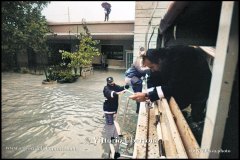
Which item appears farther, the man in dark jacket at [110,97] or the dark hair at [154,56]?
the man in dark jacket at [110,97]

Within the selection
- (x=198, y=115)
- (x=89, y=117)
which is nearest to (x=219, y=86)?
(x=198, y=115)

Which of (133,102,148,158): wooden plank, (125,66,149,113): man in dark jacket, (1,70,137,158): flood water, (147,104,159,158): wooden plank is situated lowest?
(1,70,137,158): flood water

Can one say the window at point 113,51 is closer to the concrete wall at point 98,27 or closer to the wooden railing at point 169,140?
the concrete wall at point 98,27

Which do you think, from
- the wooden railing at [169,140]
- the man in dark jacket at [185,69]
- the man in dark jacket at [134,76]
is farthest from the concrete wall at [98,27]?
the wooden railing at [169,140]

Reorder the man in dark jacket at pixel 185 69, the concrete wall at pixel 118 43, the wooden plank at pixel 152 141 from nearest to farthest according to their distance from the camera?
the wooden plank at pixel 152 141
the man in dark jacket at pixel 185 69
the concrete wall at pixel 118 43

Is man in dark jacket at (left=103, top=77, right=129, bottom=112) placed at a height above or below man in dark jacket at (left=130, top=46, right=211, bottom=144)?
below

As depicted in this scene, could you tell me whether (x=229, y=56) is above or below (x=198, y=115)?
above

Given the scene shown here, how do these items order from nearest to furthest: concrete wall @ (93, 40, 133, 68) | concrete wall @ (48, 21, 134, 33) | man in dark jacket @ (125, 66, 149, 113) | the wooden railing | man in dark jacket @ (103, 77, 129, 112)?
the wooden railing < man in dark jacket @ (103, 77, 129, 112) < man in dark jacket @ (125, 66, 149, 113) < concrete wall @ (48, 21, 134, 33) < concrete wall @ (93, 40, 133, 68)

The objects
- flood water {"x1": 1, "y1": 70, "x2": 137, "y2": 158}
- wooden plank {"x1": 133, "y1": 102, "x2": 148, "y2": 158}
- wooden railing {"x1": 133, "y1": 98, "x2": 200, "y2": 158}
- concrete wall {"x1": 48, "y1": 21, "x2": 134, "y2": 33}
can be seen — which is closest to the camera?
wooden railing {"x1": 133, "y1": 98, "x2": 200, "y2": 158}

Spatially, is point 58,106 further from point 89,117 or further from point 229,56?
point 229,56

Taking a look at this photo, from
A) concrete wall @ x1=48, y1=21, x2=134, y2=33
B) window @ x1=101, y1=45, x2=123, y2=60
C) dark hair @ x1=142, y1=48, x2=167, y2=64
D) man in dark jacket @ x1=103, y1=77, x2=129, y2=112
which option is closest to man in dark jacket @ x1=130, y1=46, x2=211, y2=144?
dark hair @ x1=142, y1=48, x2=167, y2=64

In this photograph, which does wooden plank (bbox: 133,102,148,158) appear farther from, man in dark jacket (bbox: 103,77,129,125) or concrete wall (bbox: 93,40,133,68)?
concrete wall (bbox: 93,40,133,68)

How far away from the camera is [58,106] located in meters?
8.01

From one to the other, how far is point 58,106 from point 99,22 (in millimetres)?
9988
